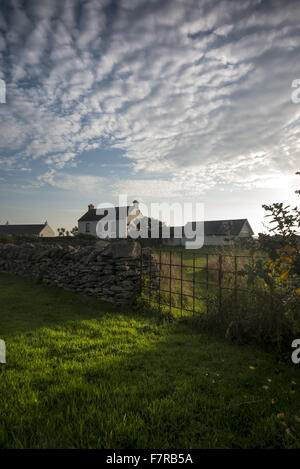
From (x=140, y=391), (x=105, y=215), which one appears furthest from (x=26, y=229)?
(x=140, y=391)

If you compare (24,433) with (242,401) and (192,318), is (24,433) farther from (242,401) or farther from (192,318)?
(192,318)

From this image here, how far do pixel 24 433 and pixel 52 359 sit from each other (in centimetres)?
143

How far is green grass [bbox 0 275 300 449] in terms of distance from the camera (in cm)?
205

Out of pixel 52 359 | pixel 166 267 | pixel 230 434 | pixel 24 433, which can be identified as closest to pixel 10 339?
pixel 52 359

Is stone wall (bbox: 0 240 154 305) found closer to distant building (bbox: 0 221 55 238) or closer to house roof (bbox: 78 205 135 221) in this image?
house roof (bbox: 78 205 135 221)

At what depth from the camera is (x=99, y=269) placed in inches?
273

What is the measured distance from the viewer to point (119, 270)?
6520mm

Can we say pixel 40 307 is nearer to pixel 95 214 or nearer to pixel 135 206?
pixel 135 206

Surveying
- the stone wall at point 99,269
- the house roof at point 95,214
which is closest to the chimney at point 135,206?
the house roof at point 95,214

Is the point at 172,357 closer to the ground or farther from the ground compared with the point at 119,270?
closer to the ground

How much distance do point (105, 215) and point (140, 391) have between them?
135 ft

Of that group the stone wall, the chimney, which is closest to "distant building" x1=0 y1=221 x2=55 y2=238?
the chimney

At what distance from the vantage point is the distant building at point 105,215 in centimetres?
3944
